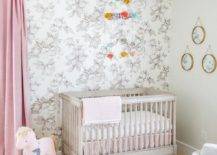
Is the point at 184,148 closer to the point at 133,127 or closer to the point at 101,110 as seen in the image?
the point at 133,127

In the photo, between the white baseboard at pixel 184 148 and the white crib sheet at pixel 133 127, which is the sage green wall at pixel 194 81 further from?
the white crib sheet at pixel 133 127

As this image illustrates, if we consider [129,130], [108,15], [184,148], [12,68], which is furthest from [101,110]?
[184,148]

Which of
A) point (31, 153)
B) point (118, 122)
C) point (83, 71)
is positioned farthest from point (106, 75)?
point (31, 153)

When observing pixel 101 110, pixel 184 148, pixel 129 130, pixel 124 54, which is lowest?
pixel 184 148

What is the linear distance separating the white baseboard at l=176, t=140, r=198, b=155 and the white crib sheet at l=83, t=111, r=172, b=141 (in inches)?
19.5

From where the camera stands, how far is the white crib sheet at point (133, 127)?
11.3 feet

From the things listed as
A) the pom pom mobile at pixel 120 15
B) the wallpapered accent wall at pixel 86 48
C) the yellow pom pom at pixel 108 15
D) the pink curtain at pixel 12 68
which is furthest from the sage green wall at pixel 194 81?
the pink curtain at pixel 12 68

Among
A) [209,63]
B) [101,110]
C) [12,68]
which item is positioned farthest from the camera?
[209,63]

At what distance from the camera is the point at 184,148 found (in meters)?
4.22

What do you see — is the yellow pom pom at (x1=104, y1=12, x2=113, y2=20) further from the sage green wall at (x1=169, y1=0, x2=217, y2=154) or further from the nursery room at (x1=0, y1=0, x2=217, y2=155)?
the sage green wall at (x1=169, y1=0, x2=217, y2=154)

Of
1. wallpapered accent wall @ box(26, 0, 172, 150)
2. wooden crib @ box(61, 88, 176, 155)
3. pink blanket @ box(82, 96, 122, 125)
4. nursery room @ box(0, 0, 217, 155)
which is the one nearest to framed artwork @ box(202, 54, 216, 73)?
nursery room @ box(0, 0, 217, 155)

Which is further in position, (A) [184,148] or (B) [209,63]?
(A) [184,148]

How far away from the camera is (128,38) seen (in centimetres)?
420

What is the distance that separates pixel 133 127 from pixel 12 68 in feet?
4.29
